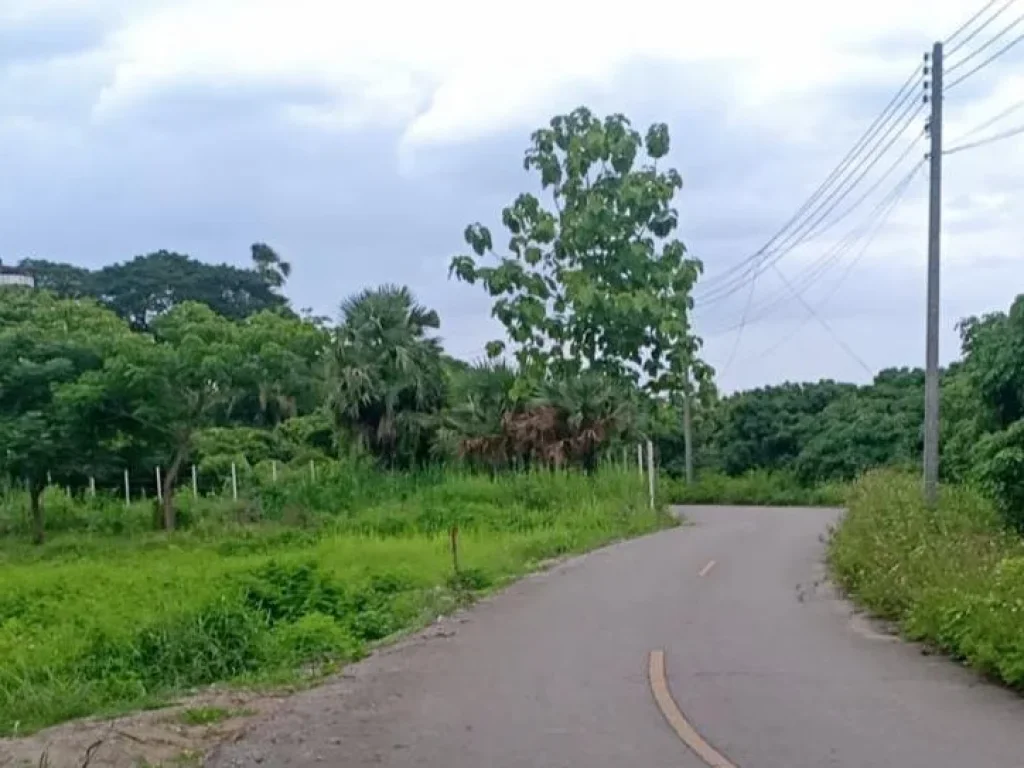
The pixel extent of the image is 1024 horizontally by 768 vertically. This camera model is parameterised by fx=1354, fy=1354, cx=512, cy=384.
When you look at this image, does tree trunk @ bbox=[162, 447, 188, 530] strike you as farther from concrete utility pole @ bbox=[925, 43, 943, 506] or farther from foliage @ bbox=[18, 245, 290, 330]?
foliage @ bbox=[18, 245, 290, 330]

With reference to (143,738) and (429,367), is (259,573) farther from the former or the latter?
(429,367)

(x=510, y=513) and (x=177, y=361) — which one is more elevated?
(x=177, y=361)

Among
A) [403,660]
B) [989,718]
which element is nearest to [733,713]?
[989,718]

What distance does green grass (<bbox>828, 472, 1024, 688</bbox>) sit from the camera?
39.7 ft

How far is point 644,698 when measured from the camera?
11195 mm

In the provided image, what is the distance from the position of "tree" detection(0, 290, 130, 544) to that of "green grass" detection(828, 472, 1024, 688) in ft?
78.2

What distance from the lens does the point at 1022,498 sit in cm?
2069

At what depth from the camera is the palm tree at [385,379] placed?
143ft

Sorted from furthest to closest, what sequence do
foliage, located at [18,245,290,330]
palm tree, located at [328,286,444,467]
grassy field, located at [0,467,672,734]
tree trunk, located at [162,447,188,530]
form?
foliage, located at [18,245,290,330]
palm tree, located at [328,286,444,467]
tree trunk, located at [162,447,188,530]
grassy field, located at [0,467,672,734]

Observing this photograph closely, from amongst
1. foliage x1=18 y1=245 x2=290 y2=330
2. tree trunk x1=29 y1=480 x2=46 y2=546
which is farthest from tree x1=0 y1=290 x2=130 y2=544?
foliage x1=18 y1=245 x2=290 y2=330

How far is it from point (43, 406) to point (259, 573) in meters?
25.2

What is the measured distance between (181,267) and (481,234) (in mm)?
Result: 42231

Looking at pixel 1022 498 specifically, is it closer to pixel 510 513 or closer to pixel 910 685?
pixel 910 685

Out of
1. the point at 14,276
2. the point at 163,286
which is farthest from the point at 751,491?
the point at 14,276
